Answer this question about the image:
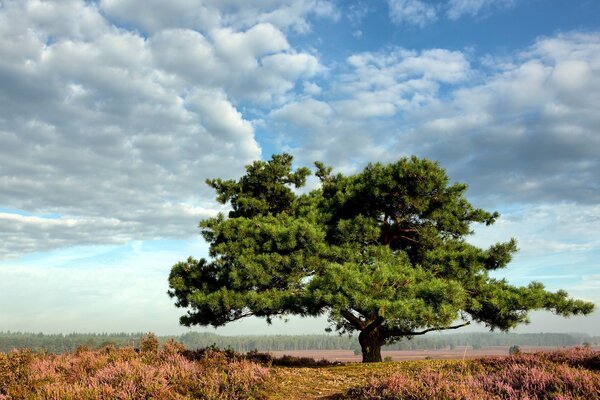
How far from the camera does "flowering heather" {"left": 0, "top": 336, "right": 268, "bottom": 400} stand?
336 inches

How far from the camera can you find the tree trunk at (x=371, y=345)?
16.7 m

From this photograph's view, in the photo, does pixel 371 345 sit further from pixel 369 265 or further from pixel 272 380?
pixel 272 380

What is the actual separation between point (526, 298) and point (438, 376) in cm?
801

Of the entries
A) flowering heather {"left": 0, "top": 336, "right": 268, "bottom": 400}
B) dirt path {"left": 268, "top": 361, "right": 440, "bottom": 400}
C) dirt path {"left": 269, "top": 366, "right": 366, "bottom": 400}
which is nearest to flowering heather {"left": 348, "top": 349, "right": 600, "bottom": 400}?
dirt path {"left": 268, "top": 361, "right": 440, "bottom": 400}

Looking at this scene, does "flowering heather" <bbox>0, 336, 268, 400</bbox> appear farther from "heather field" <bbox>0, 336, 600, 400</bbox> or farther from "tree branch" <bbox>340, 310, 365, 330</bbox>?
"tree branch" <bbox>340, 310, 365, 330</bbox>

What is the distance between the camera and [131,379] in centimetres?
915

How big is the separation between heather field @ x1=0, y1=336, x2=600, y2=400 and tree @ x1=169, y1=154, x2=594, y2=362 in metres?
1.92

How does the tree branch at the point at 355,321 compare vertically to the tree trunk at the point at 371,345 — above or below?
above

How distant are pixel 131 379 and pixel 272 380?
314cm

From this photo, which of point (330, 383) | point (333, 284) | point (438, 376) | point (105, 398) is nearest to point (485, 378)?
point (438, 376)

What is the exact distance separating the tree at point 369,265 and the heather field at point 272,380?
1.92 metres

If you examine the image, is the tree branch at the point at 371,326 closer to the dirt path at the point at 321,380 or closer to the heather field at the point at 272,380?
the dirt path at the point at 321,380

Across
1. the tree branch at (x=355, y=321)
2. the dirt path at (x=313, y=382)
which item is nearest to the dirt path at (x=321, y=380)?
the dirt path at (x=313, y=382)

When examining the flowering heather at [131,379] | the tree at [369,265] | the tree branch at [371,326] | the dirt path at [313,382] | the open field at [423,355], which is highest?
the tree at [369,265]
